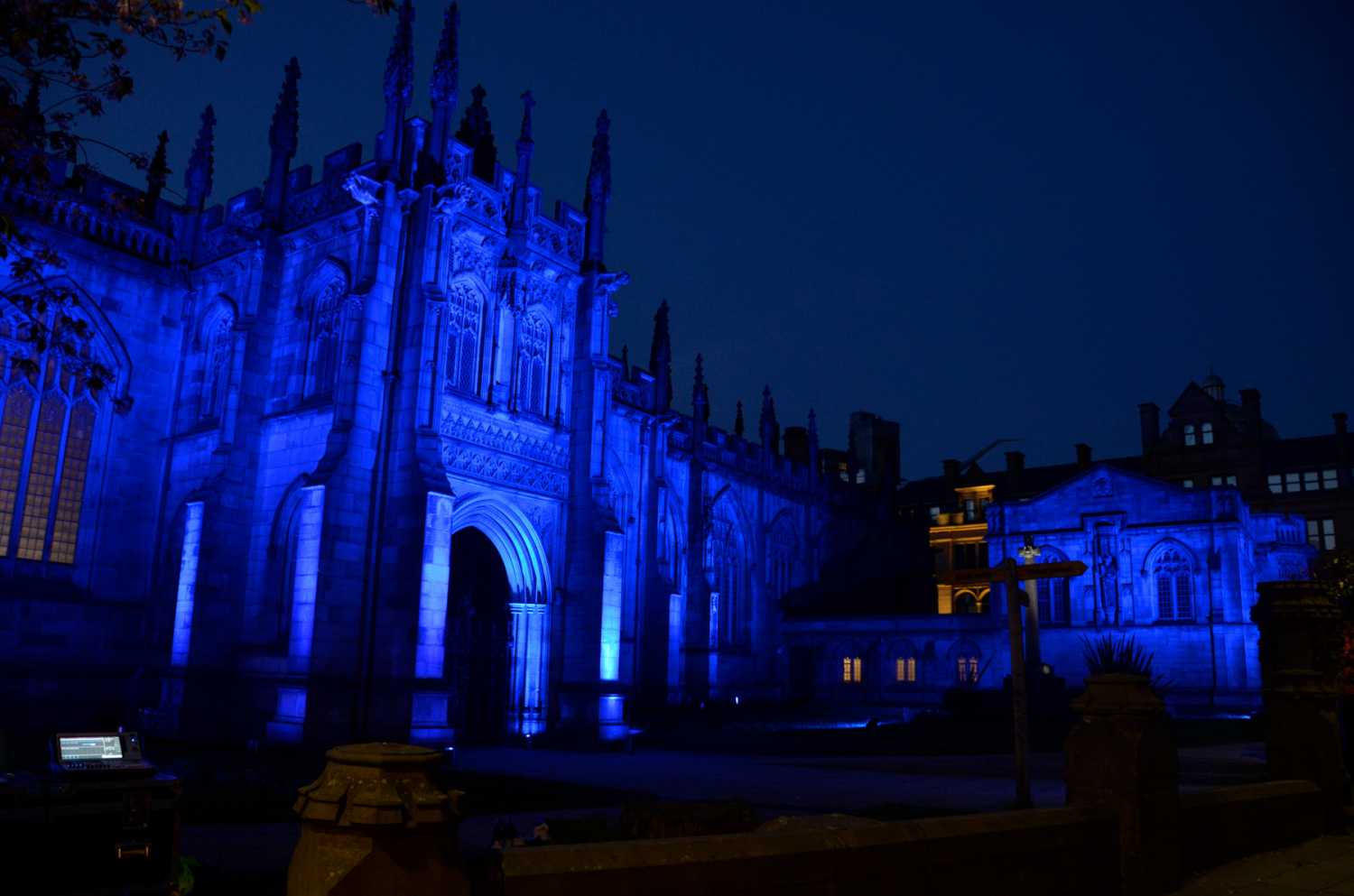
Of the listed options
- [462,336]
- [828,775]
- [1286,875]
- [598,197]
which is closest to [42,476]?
[462,336]

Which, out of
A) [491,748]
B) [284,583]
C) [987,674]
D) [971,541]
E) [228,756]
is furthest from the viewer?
[971,541]

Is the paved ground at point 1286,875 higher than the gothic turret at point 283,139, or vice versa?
the gothic turret at point 283,139

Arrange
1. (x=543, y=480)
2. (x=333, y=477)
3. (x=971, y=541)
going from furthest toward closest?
(x=971, y=541)
(x=543, y=480)
(x=333, y=477)

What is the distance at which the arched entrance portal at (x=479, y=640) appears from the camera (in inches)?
1136

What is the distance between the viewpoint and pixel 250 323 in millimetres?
26516

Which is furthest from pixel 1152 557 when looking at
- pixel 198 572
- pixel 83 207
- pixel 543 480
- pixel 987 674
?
pixel 83 207

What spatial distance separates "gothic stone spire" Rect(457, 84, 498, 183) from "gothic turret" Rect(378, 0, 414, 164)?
21.1 ft

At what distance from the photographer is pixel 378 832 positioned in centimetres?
387

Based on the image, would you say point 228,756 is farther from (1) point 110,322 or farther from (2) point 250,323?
(1) point 110,322

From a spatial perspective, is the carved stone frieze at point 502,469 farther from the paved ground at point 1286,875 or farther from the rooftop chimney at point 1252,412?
the rooftop chimney at point 1252,412

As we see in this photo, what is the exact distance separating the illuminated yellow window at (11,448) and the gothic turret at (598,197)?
15544 mm

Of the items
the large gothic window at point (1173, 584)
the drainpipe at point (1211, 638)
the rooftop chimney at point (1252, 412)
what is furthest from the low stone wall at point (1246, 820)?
the rooftop chimney at point (1252, 412)

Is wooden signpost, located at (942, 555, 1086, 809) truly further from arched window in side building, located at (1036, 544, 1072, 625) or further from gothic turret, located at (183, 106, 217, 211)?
arched window in side building, located at (1036, 544, 1072, 625)

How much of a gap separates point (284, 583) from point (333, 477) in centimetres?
419
